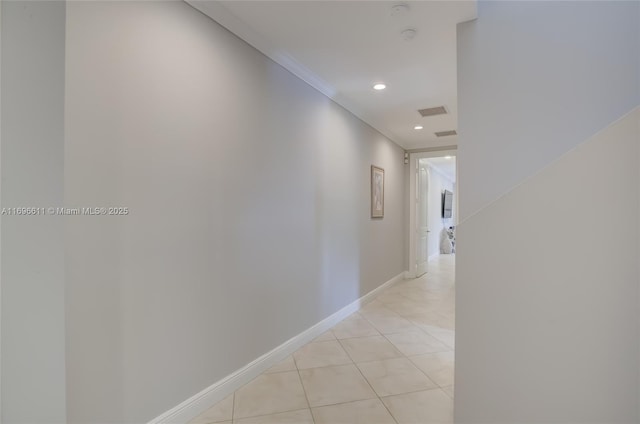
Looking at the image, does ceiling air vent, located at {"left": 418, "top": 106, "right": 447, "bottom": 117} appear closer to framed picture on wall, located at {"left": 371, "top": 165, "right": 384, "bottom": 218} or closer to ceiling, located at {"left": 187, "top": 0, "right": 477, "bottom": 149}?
ceiling, located at {"left": 187, "top": 0, "right": 477, "bottom": 149}

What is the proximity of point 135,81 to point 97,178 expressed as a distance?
0.54 metres

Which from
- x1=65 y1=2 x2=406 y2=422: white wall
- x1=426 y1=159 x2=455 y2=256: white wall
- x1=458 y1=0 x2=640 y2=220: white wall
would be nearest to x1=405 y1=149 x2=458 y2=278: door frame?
x1=426 y1=159 x2=455 y2=256: white wall

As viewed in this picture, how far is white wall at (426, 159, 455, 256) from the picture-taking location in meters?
8.80

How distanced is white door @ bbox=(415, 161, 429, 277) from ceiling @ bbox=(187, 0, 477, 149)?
8.55ft

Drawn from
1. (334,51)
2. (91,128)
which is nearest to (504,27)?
(334,51)

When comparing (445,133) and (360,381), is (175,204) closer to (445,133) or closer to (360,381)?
(360,381)

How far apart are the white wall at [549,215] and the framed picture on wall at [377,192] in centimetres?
248

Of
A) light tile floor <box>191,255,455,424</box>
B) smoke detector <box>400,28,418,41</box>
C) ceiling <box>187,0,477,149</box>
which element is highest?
ceiling <box>187,0,477,149</box>

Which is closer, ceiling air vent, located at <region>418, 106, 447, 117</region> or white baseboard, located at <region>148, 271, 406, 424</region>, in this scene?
white baseboard, located at <region>148, 271, 406, 424</region>

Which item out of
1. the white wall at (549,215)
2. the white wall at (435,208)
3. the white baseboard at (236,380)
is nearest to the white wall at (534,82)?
the white wall at (549,215)

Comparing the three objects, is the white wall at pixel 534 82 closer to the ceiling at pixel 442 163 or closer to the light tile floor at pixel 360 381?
the light tile floor at pixel 360 381

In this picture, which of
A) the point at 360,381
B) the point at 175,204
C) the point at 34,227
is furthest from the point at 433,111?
the point at 34,227

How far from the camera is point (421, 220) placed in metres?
6.33

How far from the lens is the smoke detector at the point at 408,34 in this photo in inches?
87.0
